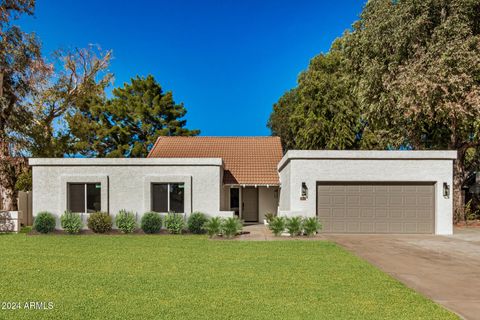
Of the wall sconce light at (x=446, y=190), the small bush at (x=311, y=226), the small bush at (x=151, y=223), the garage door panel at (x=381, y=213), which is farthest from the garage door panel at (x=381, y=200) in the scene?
the small bush at (x=151, y=223)

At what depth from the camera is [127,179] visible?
57.2 feet

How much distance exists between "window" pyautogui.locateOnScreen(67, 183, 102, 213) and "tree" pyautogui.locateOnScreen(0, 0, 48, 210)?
22.4 feet

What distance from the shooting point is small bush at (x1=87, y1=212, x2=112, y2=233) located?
16328 millimetres

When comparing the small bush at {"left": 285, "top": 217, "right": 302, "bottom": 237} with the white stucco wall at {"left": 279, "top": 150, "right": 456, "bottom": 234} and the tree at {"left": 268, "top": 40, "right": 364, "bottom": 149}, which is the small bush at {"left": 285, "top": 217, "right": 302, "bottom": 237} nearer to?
the white stucco wall at {"left": 279, "top": 150, "right": 456, "bottom": 234}

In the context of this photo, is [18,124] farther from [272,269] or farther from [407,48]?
[407,48]

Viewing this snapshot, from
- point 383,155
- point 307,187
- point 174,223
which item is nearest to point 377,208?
point 383,155

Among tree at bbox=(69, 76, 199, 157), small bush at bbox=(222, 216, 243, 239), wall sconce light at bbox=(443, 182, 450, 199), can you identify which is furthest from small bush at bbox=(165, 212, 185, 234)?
tree at bbox=(69, 76, 199, 157)

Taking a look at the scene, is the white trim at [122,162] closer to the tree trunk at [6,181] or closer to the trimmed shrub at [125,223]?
the trimmed shrub at [125,223]

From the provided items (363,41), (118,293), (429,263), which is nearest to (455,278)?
(429,263)

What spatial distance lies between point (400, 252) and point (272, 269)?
489 centimetres

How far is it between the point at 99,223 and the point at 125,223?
1.09 metres

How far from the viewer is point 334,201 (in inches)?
659

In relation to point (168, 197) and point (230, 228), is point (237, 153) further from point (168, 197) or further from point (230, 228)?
point (230, 228)

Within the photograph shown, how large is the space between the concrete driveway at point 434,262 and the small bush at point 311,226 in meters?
0.68
